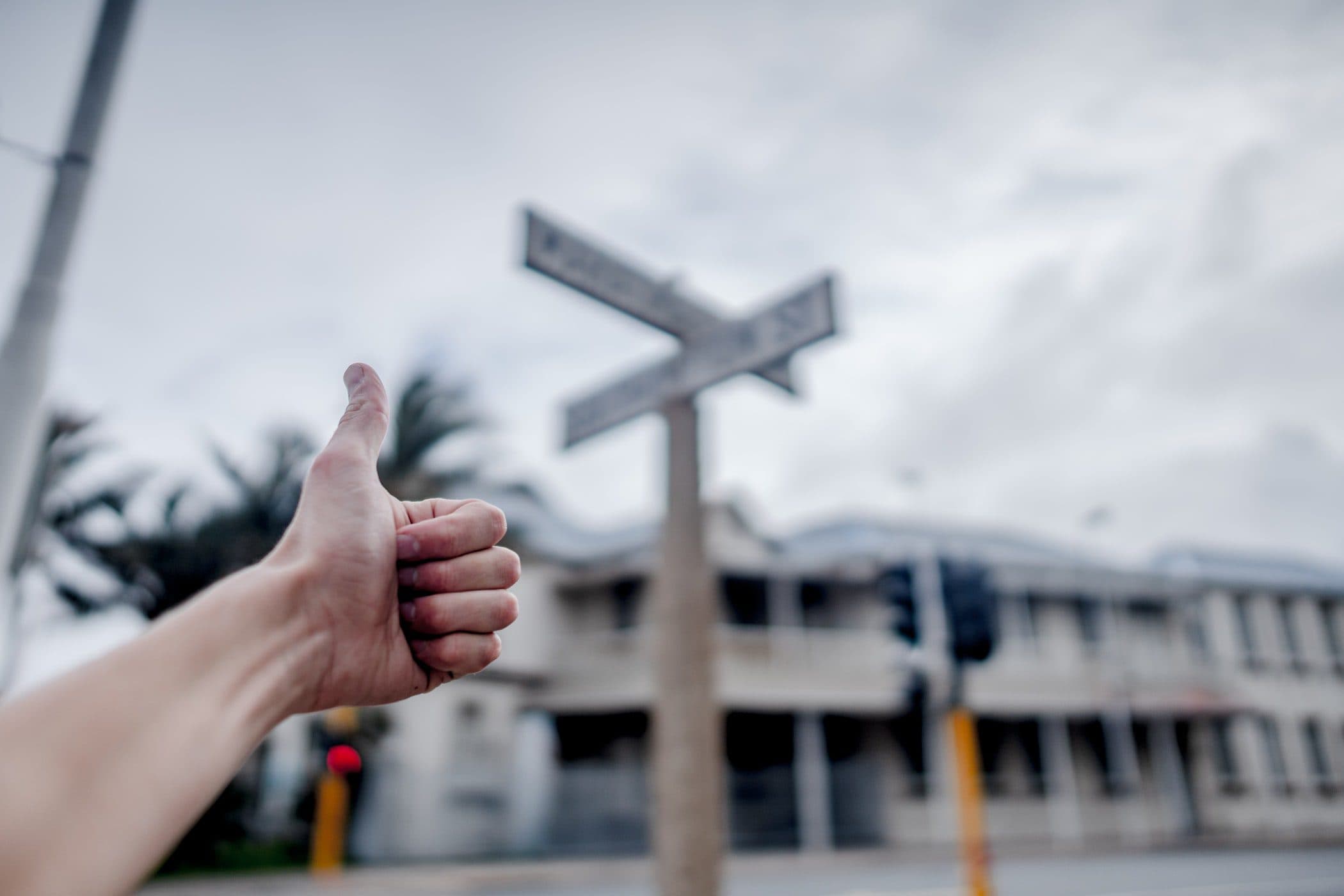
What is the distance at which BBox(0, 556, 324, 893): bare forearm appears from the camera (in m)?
0.80

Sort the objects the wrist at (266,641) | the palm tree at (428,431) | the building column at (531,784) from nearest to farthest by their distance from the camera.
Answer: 1. the wrist at (266,641)
2. the palm tree at (428,431)
3. the building column at (531,784)

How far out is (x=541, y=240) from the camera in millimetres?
4023

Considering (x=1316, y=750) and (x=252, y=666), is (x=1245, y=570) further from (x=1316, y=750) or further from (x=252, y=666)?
(x=252, y=666)

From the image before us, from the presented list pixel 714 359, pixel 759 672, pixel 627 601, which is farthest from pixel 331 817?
pixel 714 359

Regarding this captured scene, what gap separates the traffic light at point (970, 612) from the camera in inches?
262

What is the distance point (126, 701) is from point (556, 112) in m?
4.41

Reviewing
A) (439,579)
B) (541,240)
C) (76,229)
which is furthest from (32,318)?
(439,579)

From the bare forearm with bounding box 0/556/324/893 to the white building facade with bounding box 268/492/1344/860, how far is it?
1736 centimetres

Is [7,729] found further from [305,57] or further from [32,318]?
[32,318]

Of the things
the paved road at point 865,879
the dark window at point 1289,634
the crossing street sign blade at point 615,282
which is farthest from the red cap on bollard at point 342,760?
the dark window at point 1289,634

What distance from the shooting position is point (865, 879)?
1390 centimetres

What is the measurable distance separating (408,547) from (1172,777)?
29509 millimetres

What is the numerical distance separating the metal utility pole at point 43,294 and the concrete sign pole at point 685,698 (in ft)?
8.81

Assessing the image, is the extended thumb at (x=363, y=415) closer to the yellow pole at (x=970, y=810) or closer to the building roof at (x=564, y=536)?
the yellow pole at (x=970, y=810)
